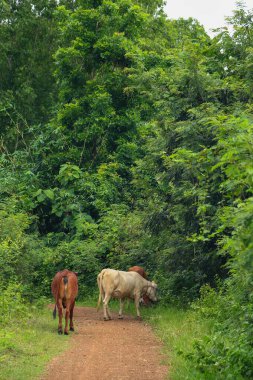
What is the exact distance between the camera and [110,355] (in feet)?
39.6

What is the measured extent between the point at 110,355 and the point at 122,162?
52.6ft

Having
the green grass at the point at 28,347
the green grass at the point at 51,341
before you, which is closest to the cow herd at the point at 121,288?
the green grass at the point at 51,341

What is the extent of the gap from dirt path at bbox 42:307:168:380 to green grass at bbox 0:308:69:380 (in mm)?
219

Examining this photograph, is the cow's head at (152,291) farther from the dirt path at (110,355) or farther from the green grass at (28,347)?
the green grass at (28,347)

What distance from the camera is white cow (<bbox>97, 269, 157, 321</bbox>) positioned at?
58.9 ft

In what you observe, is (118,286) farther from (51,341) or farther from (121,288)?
(51,341)

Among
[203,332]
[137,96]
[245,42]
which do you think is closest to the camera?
[203,332]

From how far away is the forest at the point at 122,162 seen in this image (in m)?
15.1

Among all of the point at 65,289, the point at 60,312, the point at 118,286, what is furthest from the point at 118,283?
the point at 60,312

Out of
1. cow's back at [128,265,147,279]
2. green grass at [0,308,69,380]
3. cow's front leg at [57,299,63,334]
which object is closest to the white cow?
cow's back at [128,265,147,279]

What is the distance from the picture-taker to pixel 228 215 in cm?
881

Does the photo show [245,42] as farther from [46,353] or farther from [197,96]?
[46,353]

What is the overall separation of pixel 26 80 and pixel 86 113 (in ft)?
27.3

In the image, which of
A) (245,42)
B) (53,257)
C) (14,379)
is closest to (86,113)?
(53,257)
